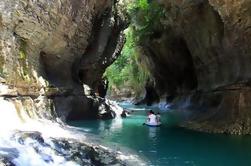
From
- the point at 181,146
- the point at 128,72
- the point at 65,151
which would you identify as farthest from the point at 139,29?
the point at 65,151

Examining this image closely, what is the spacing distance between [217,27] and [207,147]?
34.1 ft

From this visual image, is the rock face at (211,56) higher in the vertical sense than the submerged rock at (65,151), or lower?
higher

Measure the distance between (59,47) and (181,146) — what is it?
9041 millimetres

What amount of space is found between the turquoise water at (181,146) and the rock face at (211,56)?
193cm

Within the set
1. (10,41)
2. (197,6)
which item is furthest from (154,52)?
(10,41)

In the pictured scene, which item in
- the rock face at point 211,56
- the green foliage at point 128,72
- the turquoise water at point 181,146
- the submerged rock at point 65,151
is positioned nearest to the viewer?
the submerged rock at point 65,151

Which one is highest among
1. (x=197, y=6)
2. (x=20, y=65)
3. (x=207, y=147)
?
(x=197, y=6)

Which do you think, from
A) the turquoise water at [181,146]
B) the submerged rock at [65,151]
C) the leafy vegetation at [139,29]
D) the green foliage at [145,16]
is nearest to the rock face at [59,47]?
the green foliage at [145,16]

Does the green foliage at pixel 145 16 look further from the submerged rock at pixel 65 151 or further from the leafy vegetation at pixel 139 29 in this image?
the submerged rock at pixel 65 151

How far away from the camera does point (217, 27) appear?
23.2m

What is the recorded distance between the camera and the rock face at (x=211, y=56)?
62.5 ft

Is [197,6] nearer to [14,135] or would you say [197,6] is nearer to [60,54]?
[60,54]

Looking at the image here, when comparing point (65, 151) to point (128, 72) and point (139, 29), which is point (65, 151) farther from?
point (128, 72)

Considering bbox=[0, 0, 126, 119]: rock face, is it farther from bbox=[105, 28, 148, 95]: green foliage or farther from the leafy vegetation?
bbox=[105, 28, 148, 95]: green foliage
